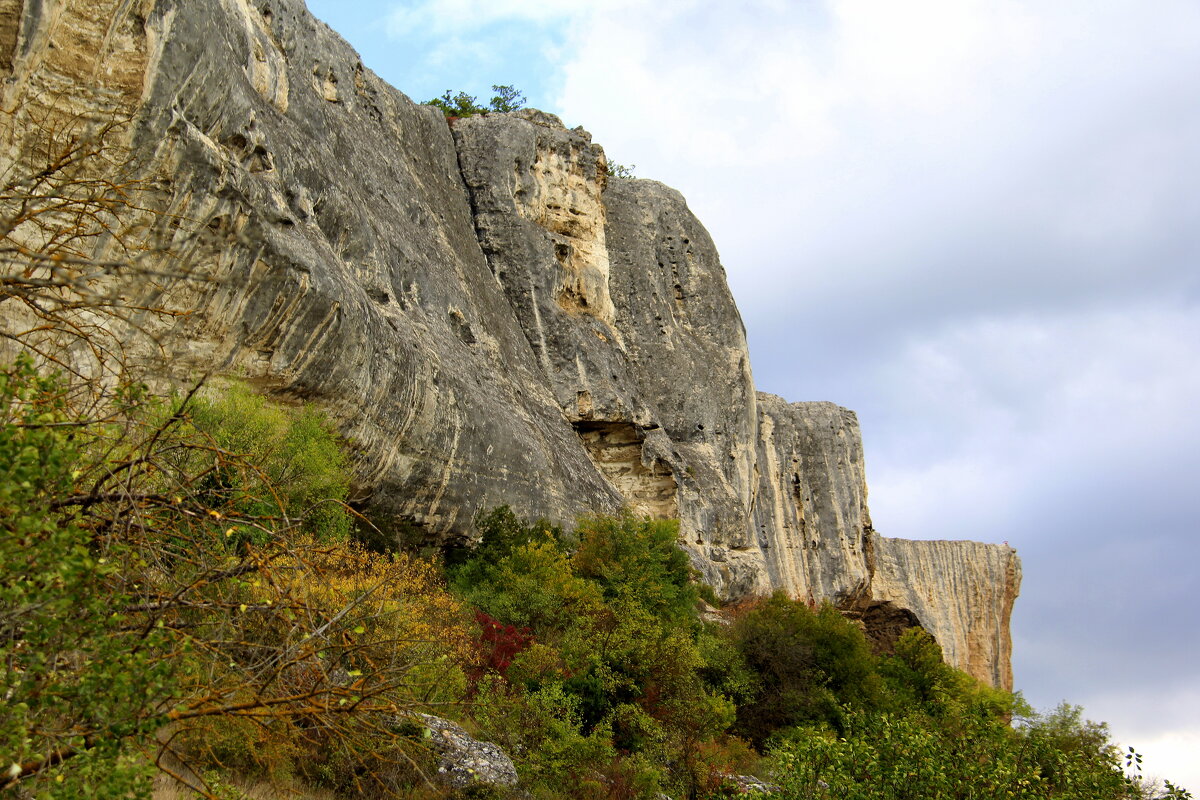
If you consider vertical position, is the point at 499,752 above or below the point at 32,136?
below

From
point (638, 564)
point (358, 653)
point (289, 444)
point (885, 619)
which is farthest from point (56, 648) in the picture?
point (885, 619)

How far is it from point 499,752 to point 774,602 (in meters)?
16.4

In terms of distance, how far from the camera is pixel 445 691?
12945 mm

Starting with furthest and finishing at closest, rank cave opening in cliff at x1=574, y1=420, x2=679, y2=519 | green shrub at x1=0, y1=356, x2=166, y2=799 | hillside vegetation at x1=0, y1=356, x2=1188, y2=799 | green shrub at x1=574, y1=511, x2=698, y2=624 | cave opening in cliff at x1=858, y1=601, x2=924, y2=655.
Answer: cave opening in cliff at x1=858, y1=601, x2=924, y2=655
cave opening in cliff at x1=574, y1=420, x2=679, y2=519
green shrub at x1=574, y1=511, x2=698, y2=624
hillside vegetation at x1=0, y1=356, x2=1188, y2=799
green shrub at x1=0, y1=356, x2=166, y2=799

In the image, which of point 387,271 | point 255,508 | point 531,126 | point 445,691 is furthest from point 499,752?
point 531,126

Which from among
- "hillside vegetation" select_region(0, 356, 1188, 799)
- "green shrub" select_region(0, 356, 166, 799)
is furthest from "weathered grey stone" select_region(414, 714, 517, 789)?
"green shrub" select_region(0, 356, 166, 799)

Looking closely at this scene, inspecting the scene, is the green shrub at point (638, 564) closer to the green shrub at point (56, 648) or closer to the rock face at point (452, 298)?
the rock face at point (452, 298)

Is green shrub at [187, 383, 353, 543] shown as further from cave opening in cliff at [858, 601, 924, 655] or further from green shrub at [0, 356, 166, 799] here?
cave opening in cliff at [858, 601, 924, 655]

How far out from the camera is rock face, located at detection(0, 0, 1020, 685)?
1388 cm

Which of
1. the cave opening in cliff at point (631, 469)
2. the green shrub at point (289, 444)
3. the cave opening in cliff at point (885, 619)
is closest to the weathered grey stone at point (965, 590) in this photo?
the cave opening in cliff at point (885, 619)

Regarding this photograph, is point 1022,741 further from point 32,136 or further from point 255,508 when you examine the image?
point 32,136

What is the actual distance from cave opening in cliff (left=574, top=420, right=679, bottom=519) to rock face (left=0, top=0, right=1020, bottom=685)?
2.6 inches

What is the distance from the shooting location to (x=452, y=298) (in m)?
23.6

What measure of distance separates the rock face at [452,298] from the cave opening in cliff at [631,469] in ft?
0.22
